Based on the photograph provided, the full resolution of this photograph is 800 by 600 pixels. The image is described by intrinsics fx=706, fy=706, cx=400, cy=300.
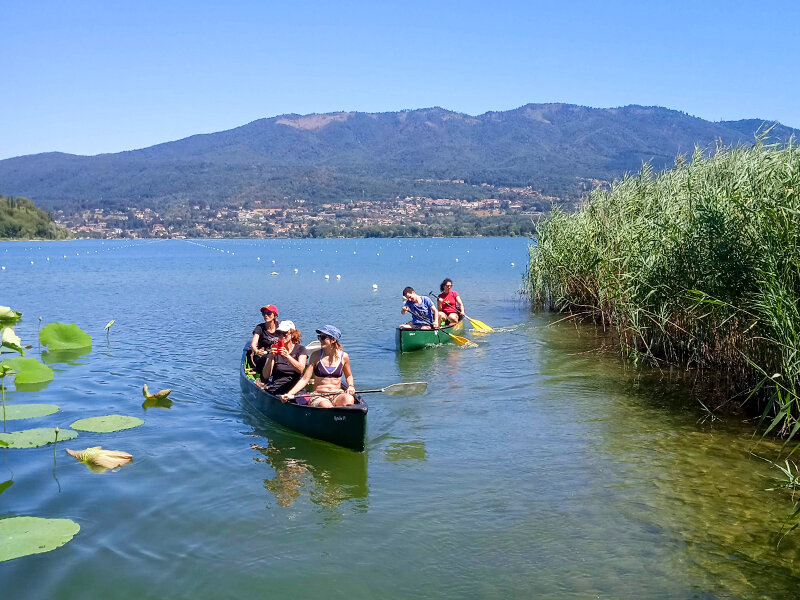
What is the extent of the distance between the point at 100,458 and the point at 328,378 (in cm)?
305

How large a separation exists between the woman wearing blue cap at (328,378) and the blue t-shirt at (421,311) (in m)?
7.35

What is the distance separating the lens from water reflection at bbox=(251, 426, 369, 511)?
26.0 ft

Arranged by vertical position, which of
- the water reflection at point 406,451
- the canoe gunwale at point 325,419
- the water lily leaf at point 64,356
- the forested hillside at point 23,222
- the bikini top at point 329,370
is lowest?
the water reflection at point 406,451

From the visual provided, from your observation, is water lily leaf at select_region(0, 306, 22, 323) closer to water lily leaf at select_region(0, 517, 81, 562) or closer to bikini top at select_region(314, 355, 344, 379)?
water lily leaf at select_region(0, 517, 81, 562)

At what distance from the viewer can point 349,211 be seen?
163250 millimetres

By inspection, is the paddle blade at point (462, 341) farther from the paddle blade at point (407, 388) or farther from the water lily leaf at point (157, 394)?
the water lily leaf at point (157, 394)

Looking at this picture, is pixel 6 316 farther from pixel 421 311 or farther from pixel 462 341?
pixel 462 341

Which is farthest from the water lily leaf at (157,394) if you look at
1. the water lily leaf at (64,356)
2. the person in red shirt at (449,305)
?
the person in red shirt at (449,305)

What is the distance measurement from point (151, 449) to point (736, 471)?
291 inches

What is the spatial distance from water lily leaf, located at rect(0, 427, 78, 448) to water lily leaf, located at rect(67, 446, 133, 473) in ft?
2.17

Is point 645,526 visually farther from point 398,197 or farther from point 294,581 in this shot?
point 398,197

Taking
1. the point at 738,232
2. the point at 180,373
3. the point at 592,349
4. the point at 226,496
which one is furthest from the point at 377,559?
the point at 592,349

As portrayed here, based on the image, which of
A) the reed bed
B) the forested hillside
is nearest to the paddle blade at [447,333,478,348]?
the reed bed

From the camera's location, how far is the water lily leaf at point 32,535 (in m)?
6.27
